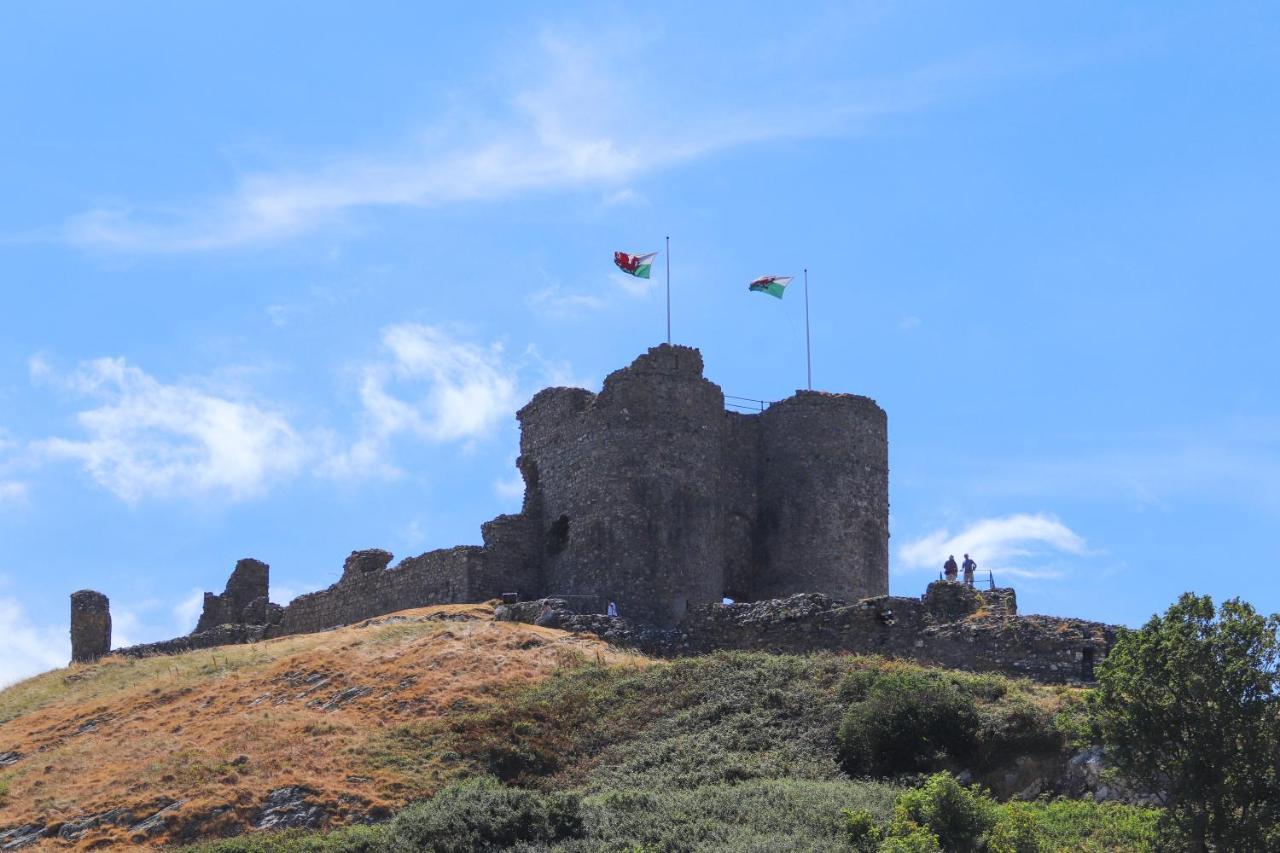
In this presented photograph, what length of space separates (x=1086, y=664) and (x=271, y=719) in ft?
44.6

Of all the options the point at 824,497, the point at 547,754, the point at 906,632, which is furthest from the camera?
the point at 824,497

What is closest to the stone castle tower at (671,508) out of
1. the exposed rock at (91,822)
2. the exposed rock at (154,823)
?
the exposed rock at (154,823)

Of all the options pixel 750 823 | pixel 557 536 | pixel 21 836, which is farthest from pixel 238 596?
pixel 750 823

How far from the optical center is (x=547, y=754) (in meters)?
30.0

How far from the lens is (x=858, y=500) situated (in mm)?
44938

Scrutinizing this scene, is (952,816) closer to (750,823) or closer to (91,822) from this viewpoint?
(750,823)

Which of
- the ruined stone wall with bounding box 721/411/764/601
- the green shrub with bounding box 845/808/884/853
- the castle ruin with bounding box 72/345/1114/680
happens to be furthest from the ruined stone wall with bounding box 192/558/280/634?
the green shrub with bounding box 845/808/884/853

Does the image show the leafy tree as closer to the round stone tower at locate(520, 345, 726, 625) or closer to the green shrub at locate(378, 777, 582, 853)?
the green shrub at locate(378, 777, 582, 853)

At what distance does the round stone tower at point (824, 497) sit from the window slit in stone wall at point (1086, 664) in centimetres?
1263

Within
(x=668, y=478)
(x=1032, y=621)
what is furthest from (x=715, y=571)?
(x=1032, y=621)

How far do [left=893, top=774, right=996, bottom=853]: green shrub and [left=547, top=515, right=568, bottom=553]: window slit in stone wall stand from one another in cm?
2089

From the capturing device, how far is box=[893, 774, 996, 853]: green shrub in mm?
23469

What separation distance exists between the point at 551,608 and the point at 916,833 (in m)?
17.0

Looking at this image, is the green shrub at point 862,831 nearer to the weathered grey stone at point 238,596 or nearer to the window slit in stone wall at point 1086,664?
the window slit in stone wall at point 1086,664
